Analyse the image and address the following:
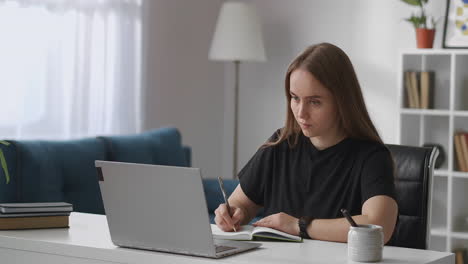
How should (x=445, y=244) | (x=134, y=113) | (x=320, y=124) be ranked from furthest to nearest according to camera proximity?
(x=134, y=113), (x=445, y=244), (x=320, y=124)

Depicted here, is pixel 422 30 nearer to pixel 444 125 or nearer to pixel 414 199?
pixel 444 125

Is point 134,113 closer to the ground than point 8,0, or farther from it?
closer to the ground

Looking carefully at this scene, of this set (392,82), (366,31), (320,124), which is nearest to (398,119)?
(392,82)

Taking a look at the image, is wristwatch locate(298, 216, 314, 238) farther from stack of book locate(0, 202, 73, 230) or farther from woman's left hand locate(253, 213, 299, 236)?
stack of book locate(0, 202, 73, 230)

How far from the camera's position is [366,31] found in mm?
5293

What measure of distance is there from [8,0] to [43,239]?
238cm

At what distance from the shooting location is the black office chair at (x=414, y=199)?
260 cm

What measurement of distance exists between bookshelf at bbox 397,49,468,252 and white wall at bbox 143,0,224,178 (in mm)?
1566

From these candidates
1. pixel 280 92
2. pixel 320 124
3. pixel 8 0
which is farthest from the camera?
pixel 280 92

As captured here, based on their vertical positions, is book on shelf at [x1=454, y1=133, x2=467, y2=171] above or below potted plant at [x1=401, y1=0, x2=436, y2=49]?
below

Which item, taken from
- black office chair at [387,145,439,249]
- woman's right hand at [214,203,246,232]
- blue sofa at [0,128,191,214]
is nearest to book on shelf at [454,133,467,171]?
blue sofa at [0,128,191,214]

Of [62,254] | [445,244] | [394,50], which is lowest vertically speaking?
[445,244]

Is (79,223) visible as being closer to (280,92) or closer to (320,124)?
(320,124)

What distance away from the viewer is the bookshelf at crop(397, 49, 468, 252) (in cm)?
462
